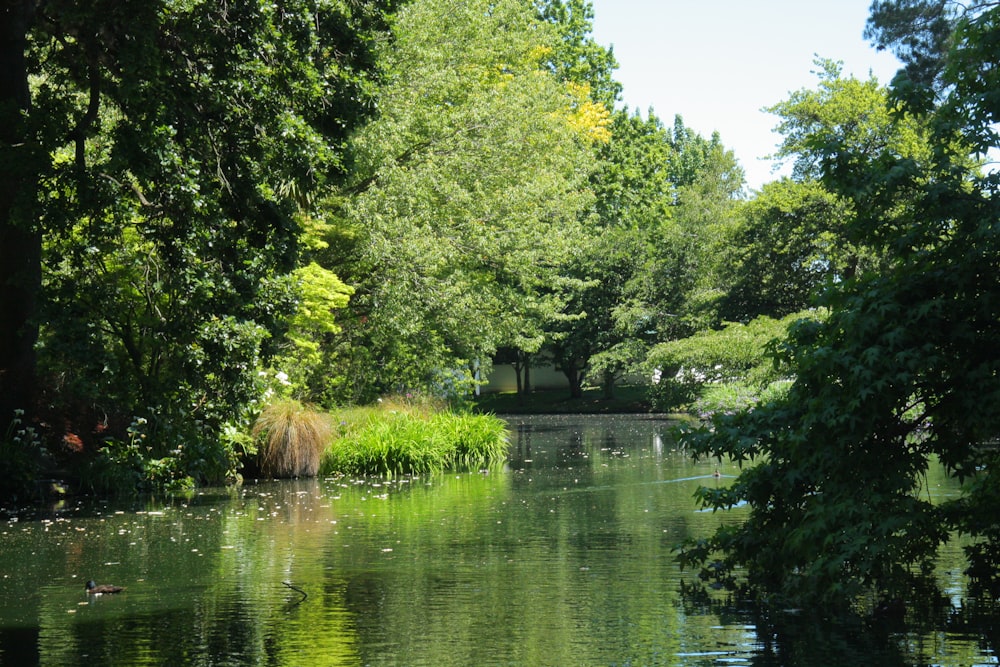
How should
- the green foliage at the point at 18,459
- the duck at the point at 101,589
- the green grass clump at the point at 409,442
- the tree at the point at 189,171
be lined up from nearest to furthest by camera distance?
the duck at the point at 101,589
the tree at the point at 189,171
the green foliage at the point at 18,459
the green grass clump at the point at 409,442

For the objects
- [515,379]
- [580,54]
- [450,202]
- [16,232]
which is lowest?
[16,232]

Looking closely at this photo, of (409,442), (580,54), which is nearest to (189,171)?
(409,442)

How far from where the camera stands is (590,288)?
5300cm

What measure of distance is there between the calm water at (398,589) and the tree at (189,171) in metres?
2.05

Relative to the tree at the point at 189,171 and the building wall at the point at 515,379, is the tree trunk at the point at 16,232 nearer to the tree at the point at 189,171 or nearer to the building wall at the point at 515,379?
the tree at the point at 189,171

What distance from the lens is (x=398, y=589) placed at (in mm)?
10297

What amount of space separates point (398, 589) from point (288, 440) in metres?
12.4

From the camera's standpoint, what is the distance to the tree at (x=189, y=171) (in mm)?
14742

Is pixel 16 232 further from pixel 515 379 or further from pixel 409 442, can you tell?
pixel 515 379

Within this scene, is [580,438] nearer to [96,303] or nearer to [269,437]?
[269,437]

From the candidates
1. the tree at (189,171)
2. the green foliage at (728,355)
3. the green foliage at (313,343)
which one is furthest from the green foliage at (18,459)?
the green foliage at (728,355)

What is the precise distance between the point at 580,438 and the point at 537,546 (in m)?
20.9

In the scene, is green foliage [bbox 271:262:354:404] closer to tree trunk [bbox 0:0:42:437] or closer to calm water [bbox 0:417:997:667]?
tree trunk [bbox 0:0:42:437]

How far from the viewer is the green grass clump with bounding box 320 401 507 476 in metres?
23.1
